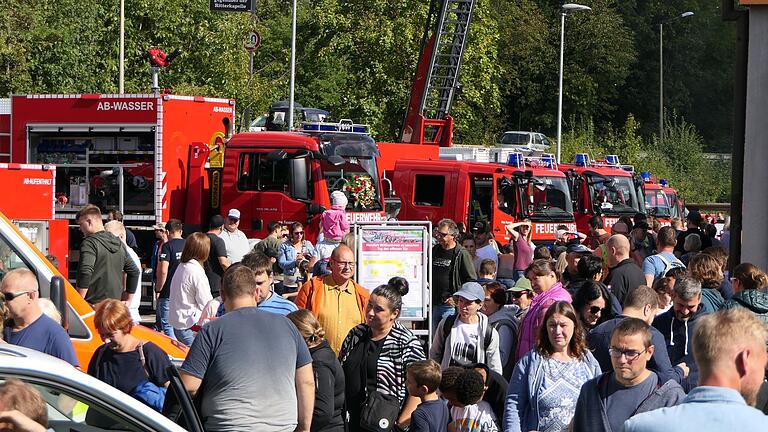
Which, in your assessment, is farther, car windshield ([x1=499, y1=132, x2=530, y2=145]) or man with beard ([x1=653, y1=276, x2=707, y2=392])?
car windshield ([x1=499, y1=132, x2=530, y2=145])

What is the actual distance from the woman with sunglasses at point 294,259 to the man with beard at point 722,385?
8954mm

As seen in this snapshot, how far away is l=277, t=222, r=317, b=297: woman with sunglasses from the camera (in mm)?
13328

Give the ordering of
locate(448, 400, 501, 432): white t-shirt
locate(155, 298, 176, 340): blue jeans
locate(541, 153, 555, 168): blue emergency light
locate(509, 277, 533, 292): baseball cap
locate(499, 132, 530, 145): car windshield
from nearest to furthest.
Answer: locate(448, 400, 501, 432): white t-shirt → locate(509, 277, 533, 292): baseball cap → locate(155, 298, 176, 340): blue jeans → locate(541, 153, 555, 168): blue emergency light → locate(499, 132, 530, 145): car windshield

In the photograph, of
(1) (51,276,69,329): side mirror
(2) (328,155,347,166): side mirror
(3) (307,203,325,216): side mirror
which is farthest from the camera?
(2) (328,155,347,166): side mirror

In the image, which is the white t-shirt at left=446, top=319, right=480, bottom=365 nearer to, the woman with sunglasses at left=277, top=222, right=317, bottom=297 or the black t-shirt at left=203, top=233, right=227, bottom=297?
the woman with sunglasses at left=277, top=222, right=317, bottom=297

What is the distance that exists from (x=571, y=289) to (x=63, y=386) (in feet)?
20.8

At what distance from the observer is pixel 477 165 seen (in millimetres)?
22781

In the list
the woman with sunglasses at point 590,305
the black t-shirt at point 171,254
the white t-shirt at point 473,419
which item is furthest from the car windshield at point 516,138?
the white t-shirt at point 473,419

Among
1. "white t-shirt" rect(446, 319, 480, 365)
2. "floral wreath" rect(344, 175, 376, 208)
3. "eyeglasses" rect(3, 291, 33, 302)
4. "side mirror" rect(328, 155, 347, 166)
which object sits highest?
"side mirror" rect(328, 155, 347, 166)

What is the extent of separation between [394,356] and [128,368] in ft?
5.56

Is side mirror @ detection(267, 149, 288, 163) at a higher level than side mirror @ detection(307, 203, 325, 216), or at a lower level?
higher

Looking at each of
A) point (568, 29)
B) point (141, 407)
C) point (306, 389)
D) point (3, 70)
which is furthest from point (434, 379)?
point (568, 29)

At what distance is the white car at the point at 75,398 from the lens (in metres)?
4.46

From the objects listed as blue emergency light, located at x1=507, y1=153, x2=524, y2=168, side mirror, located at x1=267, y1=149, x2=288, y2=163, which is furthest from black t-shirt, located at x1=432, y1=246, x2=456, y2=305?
blue emergency light, located at x1=507, y1=153, x2=524, y2=168
